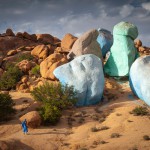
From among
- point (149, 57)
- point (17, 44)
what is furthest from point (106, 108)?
point (17, 44)

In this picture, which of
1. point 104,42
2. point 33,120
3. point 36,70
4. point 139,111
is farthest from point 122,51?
point 33,120

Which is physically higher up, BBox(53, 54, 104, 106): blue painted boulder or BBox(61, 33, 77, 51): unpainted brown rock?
BBox(61, 33, 77, 51): unpainted brown rock

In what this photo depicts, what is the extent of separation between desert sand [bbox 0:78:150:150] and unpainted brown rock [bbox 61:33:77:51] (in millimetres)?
18995

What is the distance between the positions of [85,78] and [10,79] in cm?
768

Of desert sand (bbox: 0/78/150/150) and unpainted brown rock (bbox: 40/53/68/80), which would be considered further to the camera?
unpainted brown rock (bbox: 40/53/68/80)

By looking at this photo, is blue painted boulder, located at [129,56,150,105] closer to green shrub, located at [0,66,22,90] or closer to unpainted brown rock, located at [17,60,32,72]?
green shrub, located at [0,66,22,90]

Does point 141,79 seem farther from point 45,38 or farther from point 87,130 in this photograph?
point 45,38

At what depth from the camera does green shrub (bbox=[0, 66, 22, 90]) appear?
23734 mm

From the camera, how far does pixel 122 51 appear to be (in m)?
24.5

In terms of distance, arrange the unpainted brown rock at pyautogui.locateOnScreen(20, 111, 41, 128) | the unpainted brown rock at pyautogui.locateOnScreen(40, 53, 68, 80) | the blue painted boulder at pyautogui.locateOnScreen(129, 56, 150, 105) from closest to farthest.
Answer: the unpainted brown rock at pyautogui.locateOnScreen(20, 111, 41, 128) < the blue painted boulder at pyautogui.locateOnScreen(129, 56, 150, 105) < the unpainted brown rock at pyautogui.locateOnScreen(40, 53, 68, 80)

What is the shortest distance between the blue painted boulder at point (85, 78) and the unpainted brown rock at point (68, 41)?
1712cm

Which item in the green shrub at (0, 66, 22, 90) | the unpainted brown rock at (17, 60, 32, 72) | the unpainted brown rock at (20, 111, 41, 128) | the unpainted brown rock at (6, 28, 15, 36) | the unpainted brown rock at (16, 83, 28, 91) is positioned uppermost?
the unpainted brown rock at (6, 28, 15, 36)

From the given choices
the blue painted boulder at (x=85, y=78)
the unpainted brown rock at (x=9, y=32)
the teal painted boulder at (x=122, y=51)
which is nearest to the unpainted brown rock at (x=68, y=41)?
the unpainted brown rock at (x=9, y=32)

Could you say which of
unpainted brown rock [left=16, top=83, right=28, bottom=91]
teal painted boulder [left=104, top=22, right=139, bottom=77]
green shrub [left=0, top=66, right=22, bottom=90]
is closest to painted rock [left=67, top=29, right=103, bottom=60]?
teal painted boulder [left=104, top=22, right=139, bottom=77]
